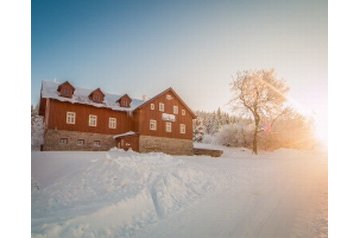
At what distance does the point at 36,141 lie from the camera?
535 cm

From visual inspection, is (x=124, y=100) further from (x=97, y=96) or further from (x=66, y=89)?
(x=66, y=89)

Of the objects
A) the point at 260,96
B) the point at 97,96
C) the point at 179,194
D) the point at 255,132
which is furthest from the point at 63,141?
the point at 260,96

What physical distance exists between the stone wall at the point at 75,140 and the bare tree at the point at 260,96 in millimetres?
1867

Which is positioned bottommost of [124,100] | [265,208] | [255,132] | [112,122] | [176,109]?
[265,208]

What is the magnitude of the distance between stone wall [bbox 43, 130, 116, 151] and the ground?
0.10 metres

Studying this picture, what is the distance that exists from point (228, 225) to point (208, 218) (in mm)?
273

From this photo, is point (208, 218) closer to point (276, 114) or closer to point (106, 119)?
point (276, 114)

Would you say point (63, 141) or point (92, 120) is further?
point (92, 120)

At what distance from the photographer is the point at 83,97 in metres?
5.57

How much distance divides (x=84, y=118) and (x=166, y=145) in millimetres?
1235

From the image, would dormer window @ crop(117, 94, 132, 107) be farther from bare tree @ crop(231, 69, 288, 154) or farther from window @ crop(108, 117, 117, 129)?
bare tree @ crop(231, 69, 288, 154)

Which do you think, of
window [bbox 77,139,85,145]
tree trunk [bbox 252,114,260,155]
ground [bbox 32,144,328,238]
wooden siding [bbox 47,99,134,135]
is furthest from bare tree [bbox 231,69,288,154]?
window [bbox 77,139,85,145]

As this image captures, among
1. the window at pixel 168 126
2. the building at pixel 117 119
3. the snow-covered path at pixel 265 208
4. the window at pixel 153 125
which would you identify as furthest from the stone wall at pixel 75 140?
the snow-covered path at pixel 265 208
